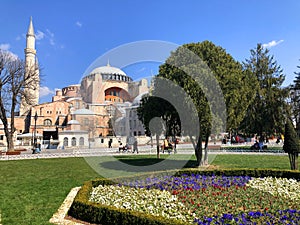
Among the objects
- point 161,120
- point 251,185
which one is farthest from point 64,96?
point 251,185

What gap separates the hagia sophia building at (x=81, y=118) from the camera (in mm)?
36562

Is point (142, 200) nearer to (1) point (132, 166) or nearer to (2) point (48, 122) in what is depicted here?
(1) point (132, 166)

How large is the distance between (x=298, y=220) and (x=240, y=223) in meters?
1.24

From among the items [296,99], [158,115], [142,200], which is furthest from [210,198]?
[296,99]

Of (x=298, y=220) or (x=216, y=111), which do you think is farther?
(x=216, y=111)

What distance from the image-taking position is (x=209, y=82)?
11.2 meters

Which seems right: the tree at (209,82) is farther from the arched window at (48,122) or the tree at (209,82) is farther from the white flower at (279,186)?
→ the arched window at (48,122)

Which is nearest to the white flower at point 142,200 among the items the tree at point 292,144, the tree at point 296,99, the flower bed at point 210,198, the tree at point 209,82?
the flower bed at point 210,198

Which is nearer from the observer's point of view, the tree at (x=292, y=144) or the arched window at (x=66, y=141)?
the tree at (x=292, y=144)

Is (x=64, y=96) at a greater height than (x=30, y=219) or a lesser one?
greater

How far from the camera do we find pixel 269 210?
582 centimetres

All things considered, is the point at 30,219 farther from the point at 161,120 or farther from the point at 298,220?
the point at 161,120

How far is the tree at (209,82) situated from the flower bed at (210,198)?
277cm

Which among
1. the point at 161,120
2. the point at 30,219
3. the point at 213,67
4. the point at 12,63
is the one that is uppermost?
the point at 12,63
